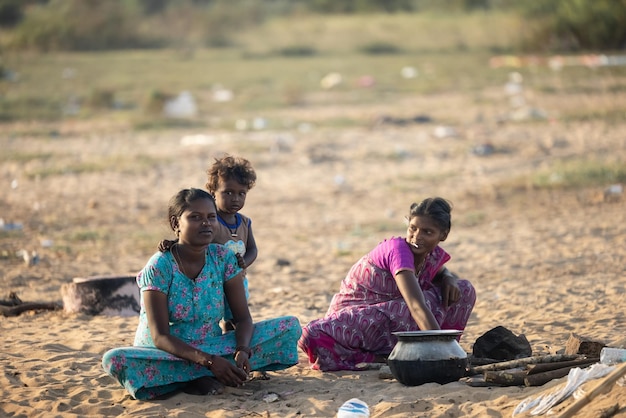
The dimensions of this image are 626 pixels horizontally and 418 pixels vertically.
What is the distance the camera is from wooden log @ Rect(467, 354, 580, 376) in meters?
4.67

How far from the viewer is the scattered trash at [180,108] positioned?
18.1 m

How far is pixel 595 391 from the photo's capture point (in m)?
3.64

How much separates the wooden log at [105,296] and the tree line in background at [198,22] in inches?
837

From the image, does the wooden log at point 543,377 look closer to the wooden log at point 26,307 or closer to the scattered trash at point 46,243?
the wooden log at point 26,307

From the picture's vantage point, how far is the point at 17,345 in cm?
597

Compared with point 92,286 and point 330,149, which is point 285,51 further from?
point 92,286

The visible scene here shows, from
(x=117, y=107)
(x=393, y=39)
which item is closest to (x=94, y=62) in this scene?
(x=117, y=107)

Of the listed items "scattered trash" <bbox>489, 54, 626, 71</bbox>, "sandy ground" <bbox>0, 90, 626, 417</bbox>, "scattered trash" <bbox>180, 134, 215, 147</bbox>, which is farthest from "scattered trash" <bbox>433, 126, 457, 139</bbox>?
"scattered trash" <bbox>489, 54, 626, 71</bbox>

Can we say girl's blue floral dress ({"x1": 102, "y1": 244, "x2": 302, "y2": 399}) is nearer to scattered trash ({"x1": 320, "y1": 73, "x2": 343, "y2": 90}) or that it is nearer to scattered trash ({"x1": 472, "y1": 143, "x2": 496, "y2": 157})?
scattered trash ({"x1": 472, "y1": 143, "x2": 496, "y2": 157})

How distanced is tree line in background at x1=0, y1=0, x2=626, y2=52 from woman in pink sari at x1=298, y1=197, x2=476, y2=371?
2183 cm

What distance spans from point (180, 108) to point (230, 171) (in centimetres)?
1291

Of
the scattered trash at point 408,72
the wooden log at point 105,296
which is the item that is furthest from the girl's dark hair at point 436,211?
the scattered trash at point 408,72

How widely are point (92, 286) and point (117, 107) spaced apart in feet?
43.0

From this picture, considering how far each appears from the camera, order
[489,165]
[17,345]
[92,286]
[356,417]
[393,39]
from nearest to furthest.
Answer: [356,417] → [17,345] → [92,286] → [489,165] → [393,39]
